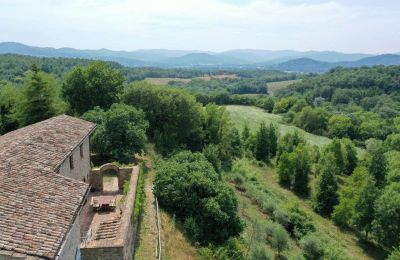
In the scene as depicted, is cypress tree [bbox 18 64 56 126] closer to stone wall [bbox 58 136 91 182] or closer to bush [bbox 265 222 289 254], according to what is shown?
stone wall [bbox 58 136 91 182]

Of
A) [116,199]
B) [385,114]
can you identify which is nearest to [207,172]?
[116,199]

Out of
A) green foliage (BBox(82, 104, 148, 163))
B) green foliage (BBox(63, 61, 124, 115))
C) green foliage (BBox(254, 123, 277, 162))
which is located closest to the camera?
green foliage (BBox(82, 104, 148, 163))

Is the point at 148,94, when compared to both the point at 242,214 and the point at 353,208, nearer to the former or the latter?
the point at 242,214

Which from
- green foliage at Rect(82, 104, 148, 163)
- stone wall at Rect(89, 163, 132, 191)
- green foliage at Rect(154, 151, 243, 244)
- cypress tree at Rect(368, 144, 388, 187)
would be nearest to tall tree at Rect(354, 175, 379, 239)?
cypress tree at Rect(368, 144, 388, 187)

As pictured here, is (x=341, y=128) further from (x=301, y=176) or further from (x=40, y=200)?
(x=40, y=200)

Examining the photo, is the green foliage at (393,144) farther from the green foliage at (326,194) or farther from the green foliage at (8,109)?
the green foliage at (8,109)

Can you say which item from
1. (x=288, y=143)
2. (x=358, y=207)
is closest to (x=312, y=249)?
(x=358, y=207)
